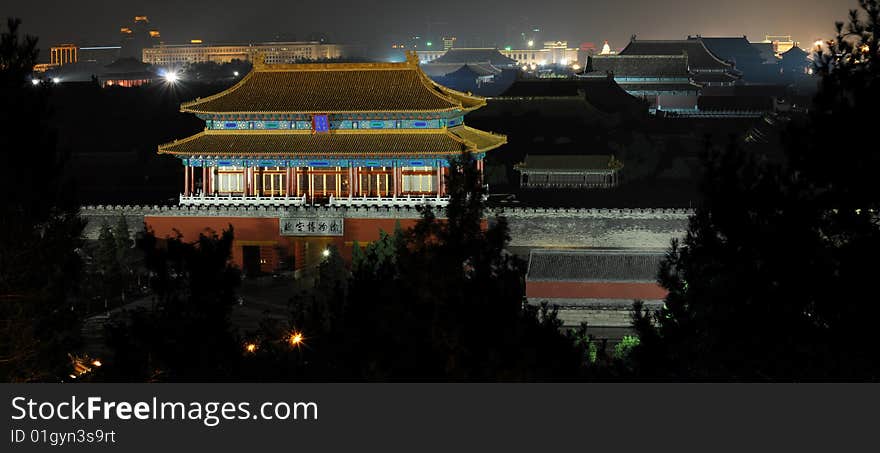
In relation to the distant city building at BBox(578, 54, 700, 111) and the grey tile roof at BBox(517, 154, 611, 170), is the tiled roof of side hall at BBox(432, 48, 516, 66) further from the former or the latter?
the grey tile roof at BBox(517, 154, 611, 170)

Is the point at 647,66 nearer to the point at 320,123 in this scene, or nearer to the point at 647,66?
the point at 647,66

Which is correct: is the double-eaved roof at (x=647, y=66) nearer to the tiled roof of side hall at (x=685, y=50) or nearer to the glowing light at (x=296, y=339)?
the tiled roof of side hall at (x=685, y=50)

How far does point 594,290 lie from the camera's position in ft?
148

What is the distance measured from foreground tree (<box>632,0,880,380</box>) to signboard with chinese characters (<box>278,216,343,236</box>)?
96.9ft

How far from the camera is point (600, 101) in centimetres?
8594

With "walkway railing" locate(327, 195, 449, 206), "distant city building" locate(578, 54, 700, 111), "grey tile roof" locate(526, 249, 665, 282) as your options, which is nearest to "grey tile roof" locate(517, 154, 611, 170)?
"walkway railing" locate(327, 195, 449, 206)

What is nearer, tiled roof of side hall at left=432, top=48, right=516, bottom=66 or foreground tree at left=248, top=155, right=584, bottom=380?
foreground tree at left=248, top=155, right=584, bottom=380

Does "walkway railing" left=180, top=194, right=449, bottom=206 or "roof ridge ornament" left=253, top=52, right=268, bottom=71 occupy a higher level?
"roof ridge ornament" left=253, top=52, right=268, bottom=71

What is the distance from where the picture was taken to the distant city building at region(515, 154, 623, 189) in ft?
211

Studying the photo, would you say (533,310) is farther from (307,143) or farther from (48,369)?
(307,143)

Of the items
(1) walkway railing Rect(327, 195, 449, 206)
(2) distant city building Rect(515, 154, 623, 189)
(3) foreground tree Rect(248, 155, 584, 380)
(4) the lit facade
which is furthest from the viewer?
(2) distant city building Rect(515, 154, 623, 189)

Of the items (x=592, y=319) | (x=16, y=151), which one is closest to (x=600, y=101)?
(x=592, y=319)

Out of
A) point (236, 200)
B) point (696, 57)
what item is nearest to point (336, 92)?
point (236, 200)

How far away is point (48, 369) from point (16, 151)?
203 inches
